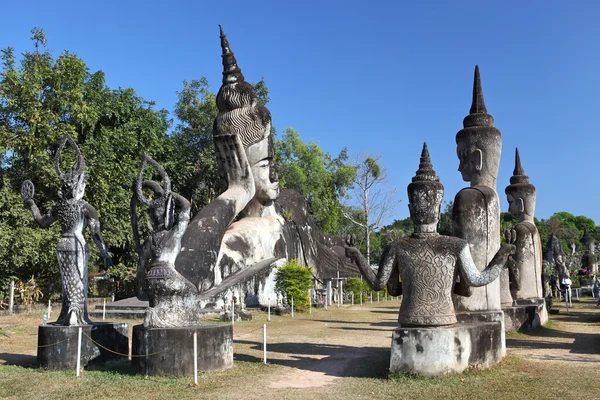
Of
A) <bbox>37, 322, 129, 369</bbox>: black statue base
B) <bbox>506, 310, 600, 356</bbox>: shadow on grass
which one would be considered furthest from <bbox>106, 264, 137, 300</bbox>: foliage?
<bbox>506, 310, 600, 356</bbox>: shadow on grass

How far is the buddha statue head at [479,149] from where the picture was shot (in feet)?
Result: 39.0

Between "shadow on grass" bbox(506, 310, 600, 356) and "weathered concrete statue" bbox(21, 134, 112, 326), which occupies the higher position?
"weathered concrete statue" bbox(21, 134, 112, 326)

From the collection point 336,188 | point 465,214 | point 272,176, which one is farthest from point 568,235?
point 465,214

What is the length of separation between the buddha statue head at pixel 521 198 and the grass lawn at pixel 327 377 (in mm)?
5201

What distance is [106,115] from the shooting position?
84.9 feet

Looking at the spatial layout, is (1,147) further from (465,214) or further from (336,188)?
(336,188)

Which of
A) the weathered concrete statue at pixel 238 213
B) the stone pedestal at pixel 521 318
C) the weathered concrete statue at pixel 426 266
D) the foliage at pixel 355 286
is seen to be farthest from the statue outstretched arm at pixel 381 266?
the foliage at pixel 355 286

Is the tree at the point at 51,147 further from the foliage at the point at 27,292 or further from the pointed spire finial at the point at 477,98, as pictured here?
the pointed spire finial at the point at 477,98

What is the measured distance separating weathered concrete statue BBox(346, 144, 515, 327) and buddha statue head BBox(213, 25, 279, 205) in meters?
12.6

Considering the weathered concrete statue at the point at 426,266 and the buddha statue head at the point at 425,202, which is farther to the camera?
the buddha statue head at the point at 425,202

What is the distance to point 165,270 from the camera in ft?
28.9

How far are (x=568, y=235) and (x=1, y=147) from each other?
56.3 meters

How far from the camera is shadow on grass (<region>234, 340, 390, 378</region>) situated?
8508 millimetres

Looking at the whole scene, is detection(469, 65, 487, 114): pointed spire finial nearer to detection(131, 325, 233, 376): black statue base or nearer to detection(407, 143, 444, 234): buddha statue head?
detection(407, 143, 444, 234): buddha statue head
